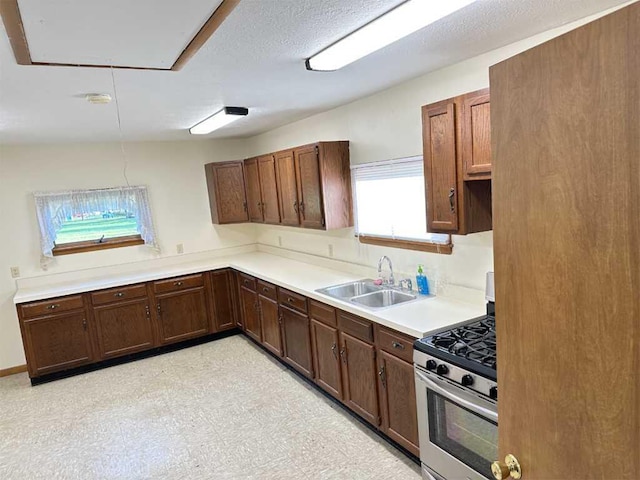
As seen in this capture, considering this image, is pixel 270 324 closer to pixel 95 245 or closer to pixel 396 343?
pixel 396 343

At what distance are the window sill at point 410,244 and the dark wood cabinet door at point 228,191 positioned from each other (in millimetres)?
1938

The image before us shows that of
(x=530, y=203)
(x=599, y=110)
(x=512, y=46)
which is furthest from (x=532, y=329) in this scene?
(x=512, y=46)

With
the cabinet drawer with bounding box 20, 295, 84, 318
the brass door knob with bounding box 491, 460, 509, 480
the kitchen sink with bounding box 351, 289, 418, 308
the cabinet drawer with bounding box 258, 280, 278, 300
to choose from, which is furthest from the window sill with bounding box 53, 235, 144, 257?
the brass door knob with bounding box 491, 460, 509, 480

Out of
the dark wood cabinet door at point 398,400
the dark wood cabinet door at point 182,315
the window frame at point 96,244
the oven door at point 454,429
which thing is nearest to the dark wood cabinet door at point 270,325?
the dark wood cabinet door at point 182,315

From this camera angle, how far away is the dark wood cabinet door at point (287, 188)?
4.04m

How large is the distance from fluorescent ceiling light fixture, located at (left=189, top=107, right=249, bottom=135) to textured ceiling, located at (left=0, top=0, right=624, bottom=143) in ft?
0.25

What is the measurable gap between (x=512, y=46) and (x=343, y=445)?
2.57 metres

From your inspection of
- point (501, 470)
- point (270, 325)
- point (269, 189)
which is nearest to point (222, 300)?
point (270, 325)

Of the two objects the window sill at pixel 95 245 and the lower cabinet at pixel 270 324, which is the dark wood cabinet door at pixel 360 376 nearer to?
the lower cabinet at pixel 270 324

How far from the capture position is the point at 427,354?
2141 mm

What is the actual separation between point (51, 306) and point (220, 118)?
96.7 inches

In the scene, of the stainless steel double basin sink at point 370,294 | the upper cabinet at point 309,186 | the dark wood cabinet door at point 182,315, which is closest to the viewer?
the stainless steel double basin sink at point 370,294

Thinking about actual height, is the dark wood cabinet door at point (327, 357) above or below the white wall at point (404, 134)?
below

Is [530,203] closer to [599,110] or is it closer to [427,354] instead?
[599,110]
